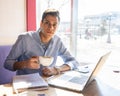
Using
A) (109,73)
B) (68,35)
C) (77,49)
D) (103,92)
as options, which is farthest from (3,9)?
(103,92)

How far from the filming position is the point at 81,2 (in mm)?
2781

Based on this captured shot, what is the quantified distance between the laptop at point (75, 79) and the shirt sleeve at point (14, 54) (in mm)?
412

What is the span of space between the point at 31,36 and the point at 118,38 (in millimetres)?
1304

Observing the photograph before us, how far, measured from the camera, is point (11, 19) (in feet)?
7.89

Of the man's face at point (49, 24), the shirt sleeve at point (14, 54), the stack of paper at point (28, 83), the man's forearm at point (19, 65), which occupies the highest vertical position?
the man's face at point (49, 24)

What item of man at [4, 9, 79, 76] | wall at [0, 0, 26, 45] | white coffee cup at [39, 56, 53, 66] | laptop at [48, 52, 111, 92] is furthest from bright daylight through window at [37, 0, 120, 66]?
white coffee cup at [39, 56, 53, 66]

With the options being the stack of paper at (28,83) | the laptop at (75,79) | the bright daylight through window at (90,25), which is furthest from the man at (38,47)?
the bright daylight through window at (90,25)

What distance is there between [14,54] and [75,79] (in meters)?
0.59

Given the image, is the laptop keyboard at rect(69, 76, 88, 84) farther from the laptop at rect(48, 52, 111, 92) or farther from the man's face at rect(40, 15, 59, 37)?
the man's face at rect(40, 15, 59, 37)

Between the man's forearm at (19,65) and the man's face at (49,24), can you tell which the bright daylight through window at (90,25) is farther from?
the man's forearm at (19,65)

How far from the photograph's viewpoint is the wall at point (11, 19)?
7.63 ft

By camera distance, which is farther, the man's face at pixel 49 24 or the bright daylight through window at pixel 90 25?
the bright daylight through window at pixel 90 25

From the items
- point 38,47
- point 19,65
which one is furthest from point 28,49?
point 19,65

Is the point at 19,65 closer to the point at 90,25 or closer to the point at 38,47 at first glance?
the point at 38,47
